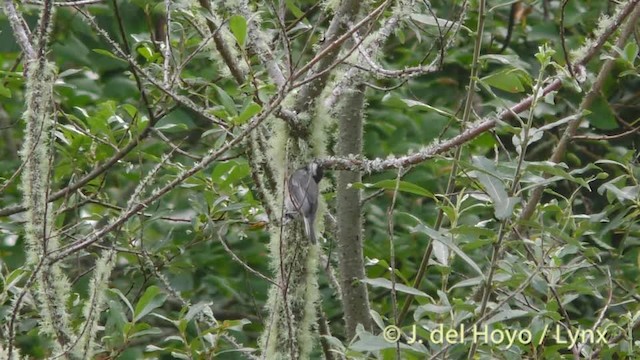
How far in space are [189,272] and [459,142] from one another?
1.59m

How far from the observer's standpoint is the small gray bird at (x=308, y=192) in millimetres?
2029

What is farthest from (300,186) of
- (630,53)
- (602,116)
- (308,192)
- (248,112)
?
(602,116)

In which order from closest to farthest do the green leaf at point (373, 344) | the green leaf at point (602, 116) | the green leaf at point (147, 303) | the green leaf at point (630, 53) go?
the green leaf at point (373, 344)
the green leaf at point (147, 303)
the green leaf at point (630, 53)
the green leaf at point (602, 116)

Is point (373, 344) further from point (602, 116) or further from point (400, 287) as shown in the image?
point (602, 116)

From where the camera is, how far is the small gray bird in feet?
6.66

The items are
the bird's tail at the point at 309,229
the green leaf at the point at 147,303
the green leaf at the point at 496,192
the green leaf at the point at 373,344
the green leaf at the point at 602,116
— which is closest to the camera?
the green leaf at the point at 496,192

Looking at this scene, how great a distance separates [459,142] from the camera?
199cm

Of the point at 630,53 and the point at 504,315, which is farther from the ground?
the point at 630,53

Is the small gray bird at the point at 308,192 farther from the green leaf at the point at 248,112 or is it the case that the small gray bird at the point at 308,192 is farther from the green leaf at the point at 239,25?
the green leaf at the point at 239,25

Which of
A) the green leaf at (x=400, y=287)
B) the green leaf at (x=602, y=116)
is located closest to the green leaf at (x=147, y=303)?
the green leaf at (x=400, y=287)

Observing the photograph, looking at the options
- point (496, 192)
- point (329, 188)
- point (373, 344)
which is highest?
point (329, 188)

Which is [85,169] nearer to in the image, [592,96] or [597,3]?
[592,96]

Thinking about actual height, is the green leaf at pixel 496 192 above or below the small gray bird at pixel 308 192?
below

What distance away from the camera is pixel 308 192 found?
2000 mm
